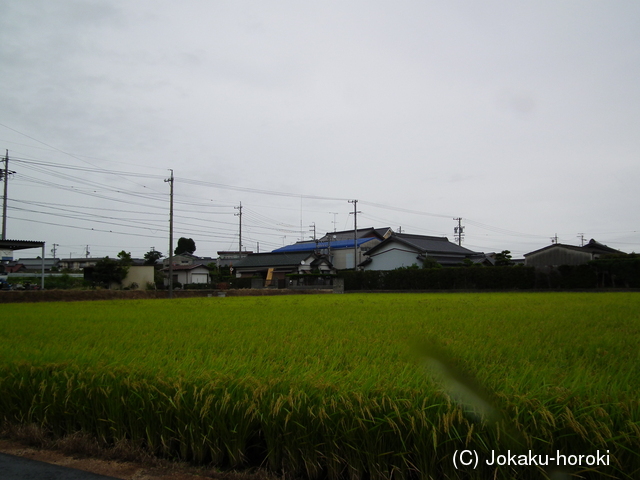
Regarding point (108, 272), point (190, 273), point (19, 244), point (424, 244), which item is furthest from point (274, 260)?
point (19, 244)

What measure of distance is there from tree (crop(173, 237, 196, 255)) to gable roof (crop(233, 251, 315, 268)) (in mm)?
18571

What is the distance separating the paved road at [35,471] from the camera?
267cm

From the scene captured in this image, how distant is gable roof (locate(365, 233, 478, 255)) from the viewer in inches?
1499

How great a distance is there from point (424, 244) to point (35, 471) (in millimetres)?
39621

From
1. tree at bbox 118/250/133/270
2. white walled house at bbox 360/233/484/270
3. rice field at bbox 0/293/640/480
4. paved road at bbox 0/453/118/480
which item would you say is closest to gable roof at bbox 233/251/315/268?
white walled house at bbox 360/233/484/270

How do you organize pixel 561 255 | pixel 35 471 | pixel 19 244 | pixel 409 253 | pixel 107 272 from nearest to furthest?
1. pixel 35 471
2. pixel 19 244
3. pixel 107 272
4. pixel 561 255
5. pixel 409 253

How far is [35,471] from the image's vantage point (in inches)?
109

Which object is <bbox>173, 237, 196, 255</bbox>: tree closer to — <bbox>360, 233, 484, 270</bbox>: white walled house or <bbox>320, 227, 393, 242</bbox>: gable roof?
<bbox>320, 227, 393, 242</bbox>: gable roof

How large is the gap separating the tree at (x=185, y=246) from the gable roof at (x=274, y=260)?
1857 cm

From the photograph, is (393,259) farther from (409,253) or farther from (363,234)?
(363,234)

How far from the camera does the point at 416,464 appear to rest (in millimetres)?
2357

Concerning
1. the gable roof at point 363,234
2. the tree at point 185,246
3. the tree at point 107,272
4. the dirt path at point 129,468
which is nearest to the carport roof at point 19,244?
the tree at point 107,272

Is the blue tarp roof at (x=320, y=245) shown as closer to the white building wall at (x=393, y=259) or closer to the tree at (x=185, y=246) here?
the white building wall at (x=393, y=259)

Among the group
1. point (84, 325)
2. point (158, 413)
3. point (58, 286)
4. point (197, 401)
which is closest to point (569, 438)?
point (197, 401)
